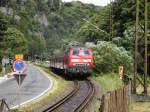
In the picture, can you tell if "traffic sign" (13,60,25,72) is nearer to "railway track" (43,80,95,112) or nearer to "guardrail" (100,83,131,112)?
"railway track" (43,80,95,112)

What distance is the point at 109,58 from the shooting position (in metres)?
59.9

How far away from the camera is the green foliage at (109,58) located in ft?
193

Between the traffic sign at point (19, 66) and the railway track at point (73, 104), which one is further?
the railway track at point (73, 104)

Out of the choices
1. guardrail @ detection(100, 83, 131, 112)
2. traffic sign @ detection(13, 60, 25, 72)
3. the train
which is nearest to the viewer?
guardrail @ detection(100, 83, 131, 112)

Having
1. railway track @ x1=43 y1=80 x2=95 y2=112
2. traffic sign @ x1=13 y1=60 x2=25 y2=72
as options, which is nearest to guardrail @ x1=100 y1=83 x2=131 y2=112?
railway track @ x1=43 y1=80 x2=95 y2=112

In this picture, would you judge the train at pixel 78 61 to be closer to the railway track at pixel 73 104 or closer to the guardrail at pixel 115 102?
the railway track at pixel 73 104

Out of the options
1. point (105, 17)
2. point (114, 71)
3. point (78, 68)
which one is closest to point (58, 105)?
point (78, 68)

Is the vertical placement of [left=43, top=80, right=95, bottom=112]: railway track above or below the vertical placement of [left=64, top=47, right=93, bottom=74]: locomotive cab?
below

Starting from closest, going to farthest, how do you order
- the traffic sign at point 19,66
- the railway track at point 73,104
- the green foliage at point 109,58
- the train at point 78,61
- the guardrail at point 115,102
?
the guardrail at point 115,102
the traffic sign at point 19,66
the railway track at point 73,104
the train at point 78,61
the green foliage at point 109,58

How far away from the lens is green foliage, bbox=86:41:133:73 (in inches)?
2317

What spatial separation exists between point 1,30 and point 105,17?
19.8 m

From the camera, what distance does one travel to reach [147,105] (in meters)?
30.2

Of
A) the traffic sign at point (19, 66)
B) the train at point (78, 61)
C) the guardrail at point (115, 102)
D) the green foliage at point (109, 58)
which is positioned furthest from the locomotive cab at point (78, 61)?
the guardrail at point (115, 102)

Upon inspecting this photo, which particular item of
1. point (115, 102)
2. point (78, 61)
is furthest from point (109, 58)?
point (115, 102)
